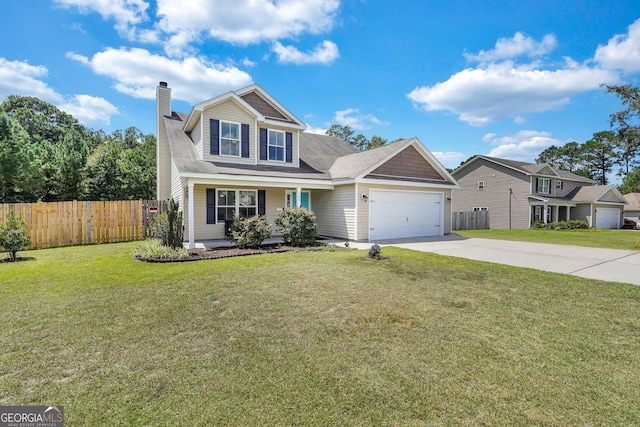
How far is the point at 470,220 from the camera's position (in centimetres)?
2480

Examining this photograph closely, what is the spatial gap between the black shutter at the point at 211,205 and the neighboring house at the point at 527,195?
25868mm

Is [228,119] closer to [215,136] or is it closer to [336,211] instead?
[215,136]

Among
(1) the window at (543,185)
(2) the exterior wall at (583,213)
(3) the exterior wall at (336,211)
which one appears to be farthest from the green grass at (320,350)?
(2) the exterior wall at (583,213)

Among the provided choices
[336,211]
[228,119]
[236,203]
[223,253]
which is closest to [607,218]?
[336,211]

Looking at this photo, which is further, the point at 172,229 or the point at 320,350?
the point at 172,229

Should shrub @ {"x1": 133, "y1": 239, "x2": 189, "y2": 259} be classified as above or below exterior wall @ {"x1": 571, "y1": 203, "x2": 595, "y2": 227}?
below

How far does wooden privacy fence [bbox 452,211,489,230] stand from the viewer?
24078 mm

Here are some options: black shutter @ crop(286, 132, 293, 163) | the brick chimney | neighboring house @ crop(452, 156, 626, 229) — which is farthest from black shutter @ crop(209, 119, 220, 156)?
neighboring house @ crop(452, 156, 626, 229)

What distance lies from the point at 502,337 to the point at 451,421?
6.40 feet

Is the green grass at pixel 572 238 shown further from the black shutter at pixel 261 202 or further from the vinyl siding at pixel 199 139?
the vinyl siding at pixel 199 139

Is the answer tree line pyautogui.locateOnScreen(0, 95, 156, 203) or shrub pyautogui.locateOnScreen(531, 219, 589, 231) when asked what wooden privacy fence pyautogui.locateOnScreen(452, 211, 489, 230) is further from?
tree line pyautogui.locateOnScreen(0, 95, 156, 203)

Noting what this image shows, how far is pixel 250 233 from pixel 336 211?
5179mm

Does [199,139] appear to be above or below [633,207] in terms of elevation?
above

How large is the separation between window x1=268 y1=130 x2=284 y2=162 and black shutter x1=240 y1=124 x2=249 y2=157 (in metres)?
1.15
